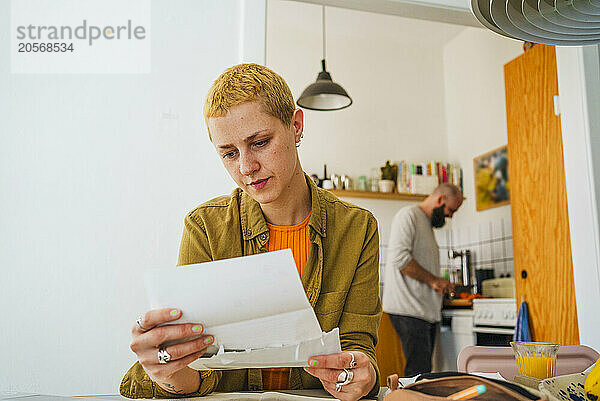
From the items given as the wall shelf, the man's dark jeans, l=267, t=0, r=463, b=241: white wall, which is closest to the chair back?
the man's dark jeans

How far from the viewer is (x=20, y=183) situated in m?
1.88

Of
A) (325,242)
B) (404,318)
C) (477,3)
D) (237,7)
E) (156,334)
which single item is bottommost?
(404,318)

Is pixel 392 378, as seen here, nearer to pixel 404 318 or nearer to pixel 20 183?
pixel 20 183

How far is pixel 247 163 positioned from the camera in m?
1.11

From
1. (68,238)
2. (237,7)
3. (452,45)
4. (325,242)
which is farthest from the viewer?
(452,45)

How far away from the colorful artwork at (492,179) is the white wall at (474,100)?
0.20ft

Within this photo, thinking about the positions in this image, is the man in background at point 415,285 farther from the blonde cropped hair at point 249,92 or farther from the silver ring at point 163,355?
the silver ring at point 163,355

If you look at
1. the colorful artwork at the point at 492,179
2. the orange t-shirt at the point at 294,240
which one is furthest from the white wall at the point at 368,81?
the orange t-shirt at the point at 294,240

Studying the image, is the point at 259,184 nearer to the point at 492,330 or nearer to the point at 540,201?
the point at 540,201

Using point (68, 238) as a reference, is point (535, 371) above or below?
below

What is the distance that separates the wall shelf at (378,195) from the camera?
4438mm

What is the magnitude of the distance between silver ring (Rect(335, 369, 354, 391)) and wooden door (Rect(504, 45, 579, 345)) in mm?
1953

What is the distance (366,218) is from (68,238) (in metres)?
1.09

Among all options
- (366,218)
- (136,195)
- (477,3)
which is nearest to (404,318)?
(136,195)
